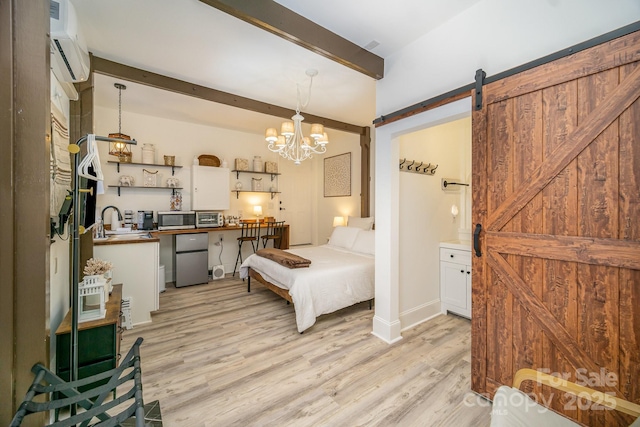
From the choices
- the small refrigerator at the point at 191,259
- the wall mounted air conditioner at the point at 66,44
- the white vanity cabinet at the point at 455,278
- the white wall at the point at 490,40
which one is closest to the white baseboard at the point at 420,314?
the white vanity cabinet at the point at 455,278

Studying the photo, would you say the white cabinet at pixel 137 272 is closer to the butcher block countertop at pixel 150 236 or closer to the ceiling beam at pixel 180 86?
the butcher block countertop at pixel 150 236

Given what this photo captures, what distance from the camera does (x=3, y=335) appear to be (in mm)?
941

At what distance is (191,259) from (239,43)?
334 cm

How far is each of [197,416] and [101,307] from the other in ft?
3.48

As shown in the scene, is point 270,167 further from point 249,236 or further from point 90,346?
point 90,346

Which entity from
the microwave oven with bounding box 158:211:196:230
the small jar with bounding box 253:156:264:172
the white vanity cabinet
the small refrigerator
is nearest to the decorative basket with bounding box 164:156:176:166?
the microwave oven with bounding box 158:211:196:230

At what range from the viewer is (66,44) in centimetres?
159

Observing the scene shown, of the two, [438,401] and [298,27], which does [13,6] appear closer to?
[298,27]

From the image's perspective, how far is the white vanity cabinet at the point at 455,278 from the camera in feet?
9.80

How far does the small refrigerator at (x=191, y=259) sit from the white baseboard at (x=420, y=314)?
10.8 ft

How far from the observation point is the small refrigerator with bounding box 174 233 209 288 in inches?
168

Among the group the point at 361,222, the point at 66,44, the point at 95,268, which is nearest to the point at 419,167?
the point at 361,222

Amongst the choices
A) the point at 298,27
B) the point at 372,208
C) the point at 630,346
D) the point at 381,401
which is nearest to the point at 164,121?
the point at 298,27

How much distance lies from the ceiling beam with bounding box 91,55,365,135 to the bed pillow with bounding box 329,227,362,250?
1.94 m
